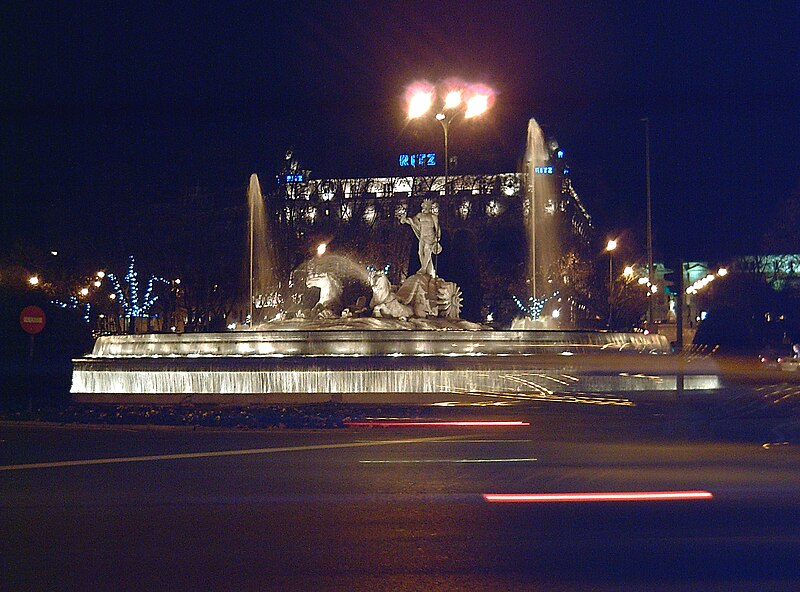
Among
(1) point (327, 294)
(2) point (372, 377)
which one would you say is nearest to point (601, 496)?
(2) point (372, 377)

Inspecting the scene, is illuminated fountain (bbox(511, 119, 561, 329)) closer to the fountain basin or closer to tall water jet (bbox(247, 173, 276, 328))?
tall water jet (bbox(247, 173, 276, 328))

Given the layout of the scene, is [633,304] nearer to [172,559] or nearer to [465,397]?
[465,397]

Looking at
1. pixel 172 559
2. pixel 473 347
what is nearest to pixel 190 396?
pixel 473 347

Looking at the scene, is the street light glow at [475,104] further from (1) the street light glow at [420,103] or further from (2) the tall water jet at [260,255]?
(2) the tall water jet at [260,255]

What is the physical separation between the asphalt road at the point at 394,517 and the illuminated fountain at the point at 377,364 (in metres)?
10.9

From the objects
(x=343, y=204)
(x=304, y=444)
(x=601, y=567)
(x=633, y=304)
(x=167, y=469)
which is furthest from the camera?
(x=633, y=304)

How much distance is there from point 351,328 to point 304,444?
1817cm

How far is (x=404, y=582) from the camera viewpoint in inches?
264

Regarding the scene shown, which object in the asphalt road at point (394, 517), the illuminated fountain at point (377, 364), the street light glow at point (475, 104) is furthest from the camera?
the street light glow at point (475, 104)

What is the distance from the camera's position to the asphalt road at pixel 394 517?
273 inches

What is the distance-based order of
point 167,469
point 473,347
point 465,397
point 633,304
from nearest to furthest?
1. point 167,469
2. point 465,397
3. point 473,347
4. point 633,304

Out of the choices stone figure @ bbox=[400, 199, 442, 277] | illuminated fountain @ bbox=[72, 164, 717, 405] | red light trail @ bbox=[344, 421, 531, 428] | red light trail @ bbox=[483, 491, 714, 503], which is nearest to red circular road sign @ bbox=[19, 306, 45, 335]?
illuminated fountain @ bbox=[72, 164, 717, 405]

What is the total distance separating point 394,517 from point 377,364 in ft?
62.0

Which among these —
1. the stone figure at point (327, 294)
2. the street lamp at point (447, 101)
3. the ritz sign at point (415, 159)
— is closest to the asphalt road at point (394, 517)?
the stone figure at point (327, 294)
